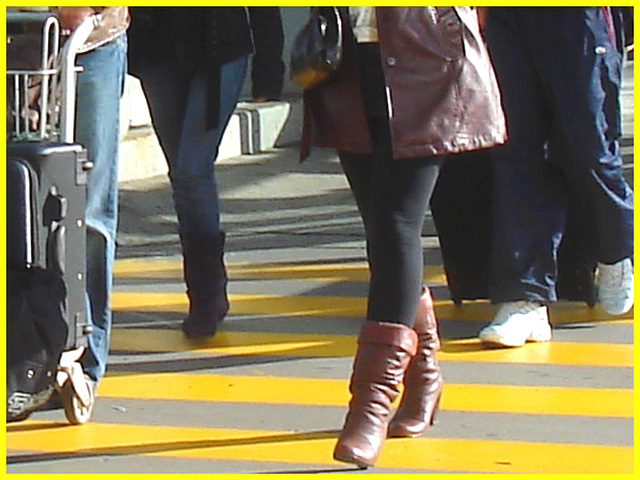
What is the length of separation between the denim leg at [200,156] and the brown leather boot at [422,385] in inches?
49.9

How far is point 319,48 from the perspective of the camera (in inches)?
156

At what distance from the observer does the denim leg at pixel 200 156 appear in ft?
17.1

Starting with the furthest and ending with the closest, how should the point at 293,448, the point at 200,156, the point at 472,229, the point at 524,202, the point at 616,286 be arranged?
the point at 472,229 → the point at 616,286 → the point at 524,202 → the point at 200,156 → the point at 293,448

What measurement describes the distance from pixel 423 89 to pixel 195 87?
4.52 feet

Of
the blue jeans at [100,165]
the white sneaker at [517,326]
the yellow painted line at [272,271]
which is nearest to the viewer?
the blue jeans at [100,165]

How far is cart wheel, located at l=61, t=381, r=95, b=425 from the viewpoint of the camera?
4.43 m

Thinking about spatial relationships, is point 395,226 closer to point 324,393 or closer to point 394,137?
point 394,137

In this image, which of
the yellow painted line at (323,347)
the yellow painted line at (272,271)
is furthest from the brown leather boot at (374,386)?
the yellow painted line at (272,271)

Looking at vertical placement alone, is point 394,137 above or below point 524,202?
above

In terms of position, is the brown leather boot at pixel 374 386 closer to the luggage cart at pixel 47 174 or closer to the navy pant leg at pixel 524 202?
the luggage cart at pixel 47 174

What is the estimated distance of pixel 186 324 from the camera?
559 centimetres

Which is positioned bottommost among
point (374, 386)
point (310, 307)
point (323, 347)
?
point (310, 307)

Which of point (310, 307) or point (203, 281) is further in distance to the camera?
point (310, 307)

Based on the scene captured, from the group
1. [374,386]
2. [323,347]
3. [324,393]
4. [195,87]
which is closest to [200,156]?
[195,87]
